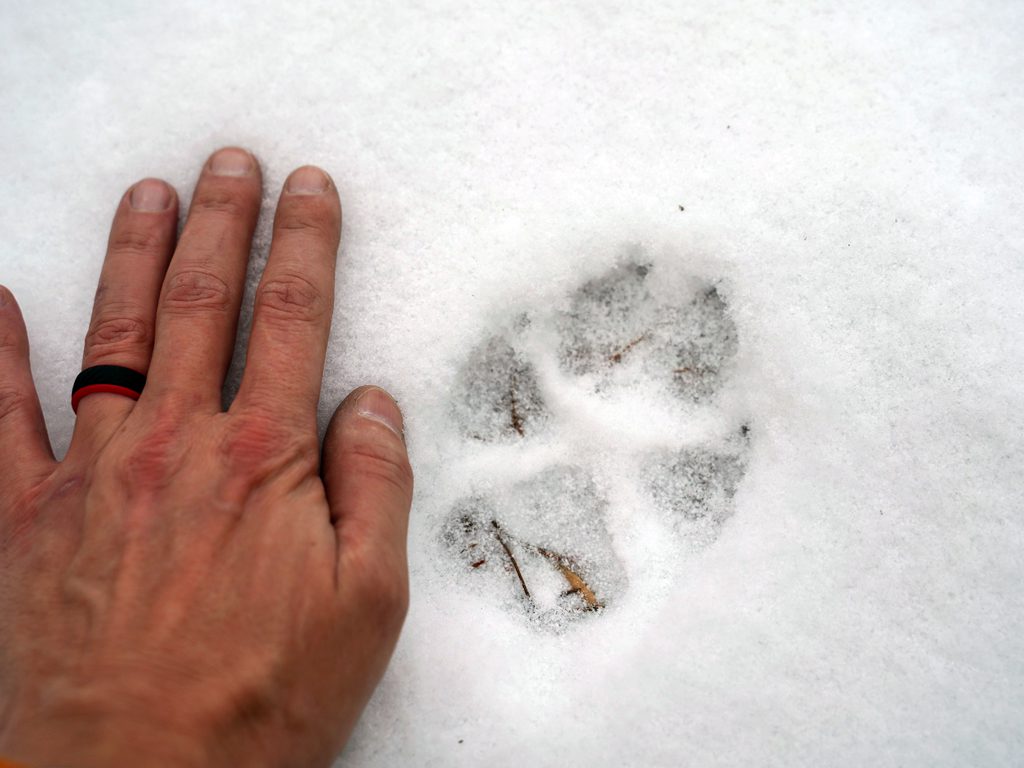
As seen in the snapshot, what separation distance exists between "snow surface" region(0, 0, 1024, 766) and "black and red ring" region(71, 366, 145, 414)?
0.39 feet

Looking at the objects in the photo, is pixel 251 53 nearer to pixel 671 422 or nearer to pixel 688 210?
pixel 688 210

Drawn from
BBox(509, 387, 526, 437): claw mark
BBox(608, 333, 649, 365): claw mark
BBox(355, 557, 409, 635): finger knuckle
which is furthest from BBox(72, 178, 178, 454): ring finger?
BBox(608, 333, 649, 365): claw mark

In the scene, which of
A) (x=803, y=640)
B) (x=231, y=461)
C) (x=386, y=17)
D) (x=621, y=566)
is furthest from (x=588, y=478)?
(x=386, y=17)

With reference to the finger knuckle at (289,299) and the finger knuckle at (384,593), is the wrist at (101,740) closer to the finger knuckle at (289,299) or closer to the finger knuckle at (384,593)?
the finger knuckle at (384,593)

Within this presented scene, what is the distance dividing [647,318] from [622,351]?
0.20 ft

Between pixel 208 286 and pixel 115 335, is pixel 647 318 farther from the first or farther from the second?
pixel 115 335

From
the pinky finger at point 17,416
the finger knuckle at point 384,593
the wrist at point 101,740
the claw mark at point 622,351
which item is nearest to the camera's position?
the wrist at point 101,740

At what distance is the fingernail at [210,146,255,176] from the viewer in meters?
1.03

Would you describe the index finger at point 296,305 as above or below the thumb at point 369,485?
above

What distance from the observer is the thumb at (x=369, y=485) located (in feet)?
2.82

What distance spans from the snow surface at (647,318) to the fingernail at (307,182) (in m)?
0.04

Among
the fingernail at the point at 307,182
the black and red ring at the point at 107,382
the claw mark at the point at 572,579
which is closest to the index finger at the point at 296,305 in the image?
the fingernail at the point at 307,182

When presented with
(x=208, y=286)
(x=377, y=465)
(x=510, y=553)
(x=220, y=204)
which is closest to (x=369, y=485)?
(x=377, y=465)

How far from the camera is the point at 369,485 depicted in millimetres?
909
